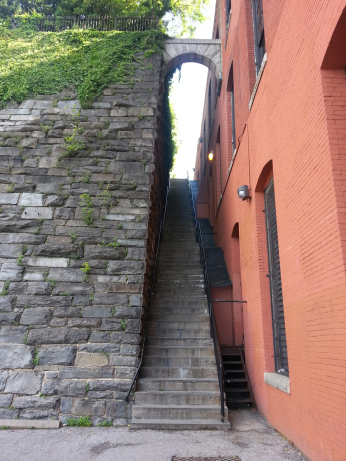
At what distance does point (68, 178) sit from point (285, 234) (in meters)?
4.22

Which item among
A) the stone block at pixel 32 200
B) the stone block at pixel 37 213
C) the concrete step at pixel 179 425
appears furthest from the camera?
the stone block at pixel 32 200

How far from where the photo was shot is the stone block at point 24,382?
16.5 ft

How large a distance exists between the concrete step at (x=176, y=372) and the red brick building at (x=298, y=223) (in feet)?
2.74

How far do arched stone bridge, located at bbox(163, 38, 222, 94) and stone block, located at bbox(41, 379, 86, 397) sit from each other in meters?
7.16

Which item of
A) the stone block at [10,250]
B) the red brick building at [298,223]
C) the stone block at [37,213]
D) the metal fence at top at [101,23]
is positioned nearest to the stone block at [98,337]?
the stone block at [10,250]

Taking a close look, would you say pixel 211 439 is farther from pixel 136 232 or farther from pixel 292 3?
pixel 292 3

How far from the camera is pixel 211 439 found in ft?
14.1

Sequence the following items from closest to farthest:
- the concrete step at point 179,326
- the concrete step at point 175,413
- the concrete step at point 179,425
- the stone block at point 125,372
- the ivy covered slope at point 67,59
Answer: the concrete step at point 179,425 → the concrete step at point 175,413 → the stone block at point 125,372 → the concrete step at point 179,326 → the ivy covered slope at point 67,59

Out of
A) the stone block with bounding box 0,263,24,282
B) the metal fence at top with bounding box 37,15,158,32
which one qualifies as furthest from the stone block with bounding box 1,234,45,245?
the metal fence at top with bounding box 37,15,158,32

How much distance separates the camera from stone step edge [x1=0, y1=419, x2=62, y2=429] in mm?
4742

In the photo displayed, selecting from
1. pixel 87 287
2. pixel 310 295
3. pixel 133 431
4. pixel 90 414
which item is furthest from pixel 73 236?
pixel 310 295

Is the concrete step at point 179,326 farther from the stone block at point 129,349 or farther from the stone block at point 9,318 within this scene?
the stone block at point 9,318

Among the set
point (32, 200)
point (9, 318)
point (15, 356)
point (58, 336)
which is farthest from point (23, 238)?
point (15, 356)

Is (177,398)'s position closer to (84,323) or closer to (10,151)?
(84,323)
